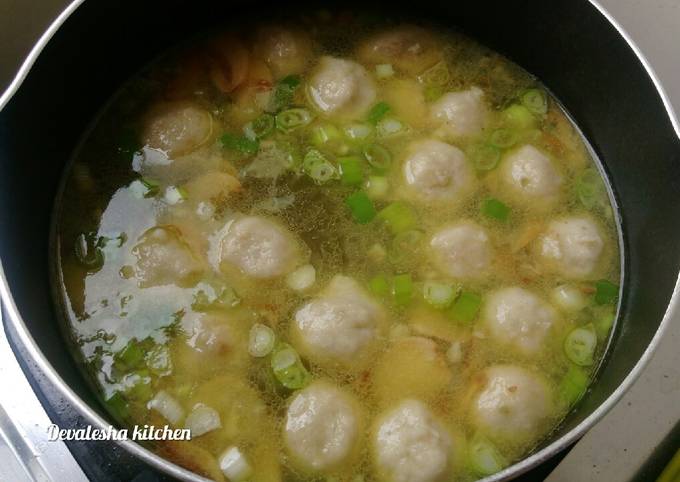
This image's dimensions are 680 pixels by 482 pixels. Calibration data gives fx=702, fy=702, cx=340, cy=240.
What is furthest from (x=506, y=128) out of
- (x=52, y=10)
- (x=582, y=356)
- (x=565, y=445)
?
(x=52, y=10)

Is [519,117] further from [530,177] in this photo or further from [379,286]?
[379,286]

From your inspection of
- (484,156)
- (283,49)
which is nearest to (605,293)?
(484,156)

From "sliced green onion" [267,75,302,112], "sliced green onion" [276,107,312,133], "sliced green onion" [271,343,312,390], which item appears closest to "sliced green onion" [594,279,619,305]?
"sliced green onion" [271,343,312,390]

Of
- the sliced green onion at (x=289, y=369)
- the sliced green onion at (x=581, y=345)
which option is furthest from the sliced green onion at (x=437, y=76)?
the sliced green onion at (x=289, y=369)

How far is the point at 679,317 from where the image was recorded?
2178mm

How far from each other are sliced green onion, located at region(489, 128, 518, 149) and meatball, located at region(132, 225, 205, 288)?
105cm

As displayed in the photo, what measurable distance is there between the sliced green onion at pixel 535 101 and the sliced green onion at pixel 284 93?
801 mm

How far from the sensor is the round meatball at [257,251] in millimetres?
2066

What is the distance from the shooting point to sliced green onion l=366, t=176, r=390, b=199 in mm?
2246

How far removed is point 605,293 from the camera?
7.13 feet

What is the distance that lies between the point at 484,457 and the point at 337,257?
0.71 metres

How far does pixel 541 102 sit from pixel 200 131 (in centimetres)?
119

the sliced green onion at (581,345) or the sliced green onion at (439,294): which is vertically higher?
the sliced green onion at (439,294)

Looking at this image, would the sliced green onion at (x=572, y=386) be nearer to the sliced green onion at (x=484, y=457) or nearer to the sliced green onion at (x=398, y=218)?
the sliced green onion at (x=484, y=457)
